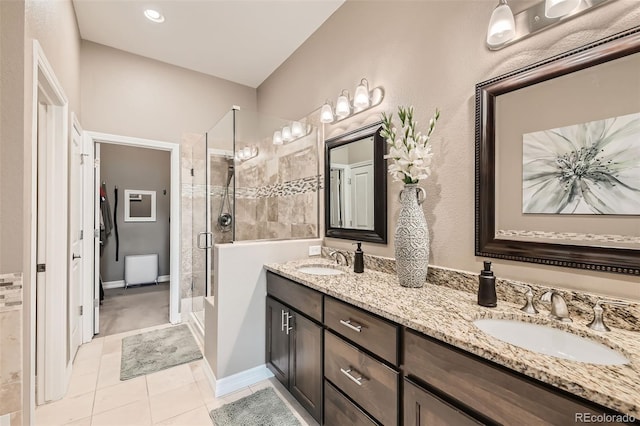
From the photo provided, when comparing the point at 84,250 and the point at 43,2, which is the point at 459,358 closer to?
the point at 43,2

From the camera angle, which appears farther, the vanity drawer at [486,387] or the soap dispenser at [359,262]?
the soap dispenser at [359,262]

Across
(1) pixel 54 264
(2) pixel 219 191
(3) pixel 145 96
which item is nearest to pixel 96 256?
(1) pixel 54 264

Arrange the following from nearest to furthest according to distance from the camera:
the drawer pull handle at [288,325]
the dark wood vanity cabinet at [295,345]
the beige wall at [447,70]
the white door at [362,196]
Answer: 1. the beige wall at [447,70]
2. the dark wood vanity cabinet at [295,345]
3. the drawer pull handle at [288,325]
4. the white door at [362,196]

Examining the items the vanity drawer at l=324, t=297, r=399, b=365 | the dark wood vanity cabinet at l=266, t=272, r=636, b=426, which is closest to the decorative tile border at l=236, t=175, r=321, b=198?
the dark wood vanity cabinet at l=266, t=272, r=636, b=426

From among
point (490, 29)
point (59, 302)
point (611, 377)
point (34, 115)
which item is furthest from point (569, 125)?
point (59, 302)

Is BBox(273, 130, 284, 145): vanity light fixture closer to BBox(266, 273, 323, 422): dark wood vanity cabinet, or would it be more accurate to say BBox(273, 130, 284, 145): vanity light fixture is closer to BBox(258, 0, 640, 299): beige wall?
BBox(258, 0, 640, 299): beige wall

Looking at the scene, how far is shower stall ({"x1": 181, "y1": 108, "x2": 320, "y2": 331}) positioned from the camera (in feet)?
8.08

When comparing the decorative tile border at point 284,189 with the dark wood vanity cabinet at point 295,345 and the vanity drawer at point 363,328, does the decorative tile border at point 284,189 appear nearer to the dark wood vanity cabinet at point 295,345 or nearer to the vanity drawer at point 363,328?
the dark wood vanity cabinet at point 295,345

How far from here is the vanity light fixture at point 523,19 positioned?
1.13m

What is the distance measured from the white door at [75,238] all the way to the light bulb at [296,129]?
178cm

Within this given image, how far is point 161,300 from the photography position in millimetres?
4016

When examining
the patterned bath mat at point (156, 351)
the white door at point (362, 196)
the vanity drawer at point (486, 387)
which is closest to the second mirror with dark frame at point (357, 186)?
the white door at point (362, 196)

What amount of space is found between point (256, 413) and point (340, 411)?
653 mm

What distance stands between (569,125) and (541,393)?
1.02 metres
